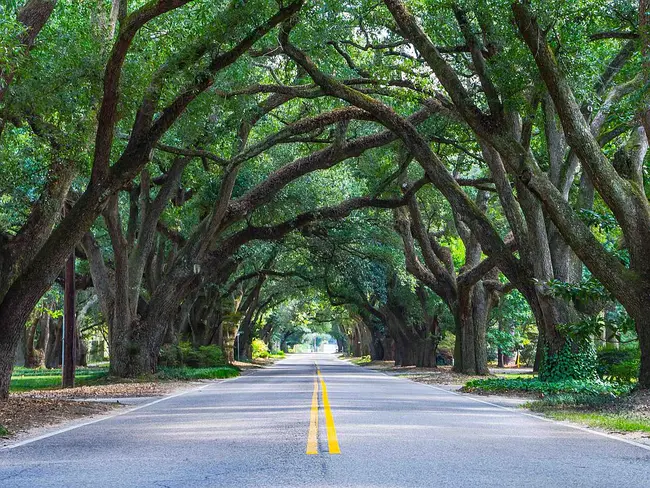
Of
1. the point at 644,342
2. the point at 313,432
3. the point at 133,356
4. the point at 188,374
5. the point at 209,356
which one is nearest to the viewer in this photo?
the point at 313,432

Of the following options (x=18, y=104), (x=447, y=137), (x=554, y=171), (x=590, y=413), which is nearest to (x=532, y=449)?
(x=590, y=413)

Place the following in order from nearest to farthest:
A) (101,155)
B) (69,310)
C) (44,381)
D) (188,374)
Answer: (101,155) → (69,310) → (44,381) → (188,374)

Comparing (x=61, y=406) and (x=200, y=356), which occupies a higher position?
(x=200, y=356)

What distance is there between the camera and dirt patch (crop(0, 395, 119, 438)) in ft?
39.3

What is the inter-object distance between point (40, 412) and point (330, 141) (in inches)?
523

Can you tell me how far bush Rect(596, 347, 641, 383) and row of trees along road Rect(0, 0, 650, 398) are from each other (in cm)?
173

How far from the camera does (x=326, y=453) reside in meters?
8.16

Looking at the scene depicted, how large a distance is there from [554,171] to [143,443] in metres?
13.8

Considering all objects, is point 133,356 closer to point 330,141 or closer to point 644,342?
point 330,141

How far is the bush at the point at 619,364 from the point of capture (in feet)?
67.9

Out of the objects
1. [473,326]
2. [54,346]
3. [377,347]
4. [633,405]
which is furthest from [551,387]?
[377,347]

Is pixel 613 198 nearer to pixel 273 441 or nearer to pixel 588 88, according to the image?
pixel 588 88

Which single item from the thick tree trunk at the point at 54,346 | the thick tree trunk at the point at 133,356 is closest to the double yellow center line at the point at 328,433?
the thick tree trunk at the point at 133,356

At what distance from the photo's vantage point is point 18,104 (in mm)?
13711
